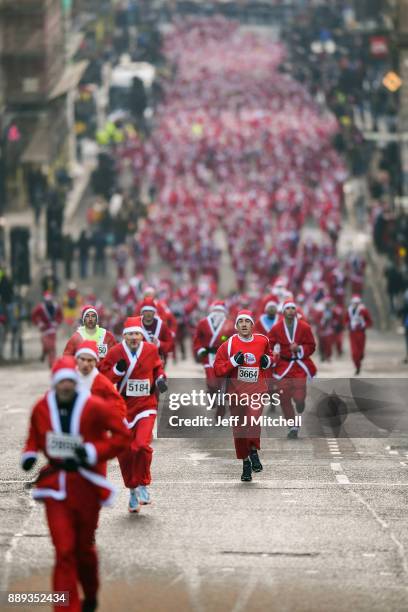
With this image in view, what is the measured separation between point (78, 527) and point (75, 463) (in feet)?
1.29

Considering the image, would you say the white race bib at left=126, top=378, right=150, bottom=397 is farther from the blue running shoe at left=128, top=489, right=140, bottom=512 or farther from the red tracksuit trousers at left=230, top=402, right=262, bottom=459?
the red tracksuit trousers at left=230, top=402, right=262, bottom=459

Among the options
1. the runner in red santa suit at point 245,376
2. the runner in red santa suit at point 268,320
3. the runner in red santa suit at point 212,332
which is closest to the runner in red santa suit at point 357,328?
the runner in red santa suit at point 268,320

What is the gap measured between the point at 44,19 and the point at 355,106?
15096mm

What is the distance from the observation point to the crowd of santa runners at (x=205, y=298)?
11.1m

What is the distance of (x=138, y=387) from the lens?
15.6 meters

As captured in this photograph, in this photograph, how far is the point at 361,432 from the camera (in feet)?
71.6

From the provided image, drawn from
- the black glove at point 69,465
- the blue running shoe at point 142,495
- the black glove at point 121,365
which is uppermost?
the black glove at point 121,365

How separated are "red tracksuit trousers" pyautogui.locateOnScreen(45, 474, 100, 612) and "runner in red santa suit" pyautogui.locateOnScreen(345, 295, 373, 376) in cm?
2166

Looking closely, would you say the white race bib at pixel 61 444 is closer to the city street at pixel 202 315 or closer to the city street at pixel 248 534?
the city street at pixel 202 315

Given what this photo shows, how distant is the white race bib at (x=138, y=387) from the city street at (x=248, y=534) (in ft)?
3.18

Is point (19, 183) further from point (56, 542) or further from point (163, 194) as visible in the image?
point (56, 542)

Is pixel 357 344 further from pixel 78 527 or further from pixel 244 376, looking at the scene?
pixel 78 527

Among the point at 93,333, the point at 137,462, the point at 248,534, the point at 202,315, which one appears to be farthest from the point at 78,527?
the point at 202,315

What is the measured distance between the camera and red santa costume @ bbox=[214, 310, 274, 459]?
17.3 metres
